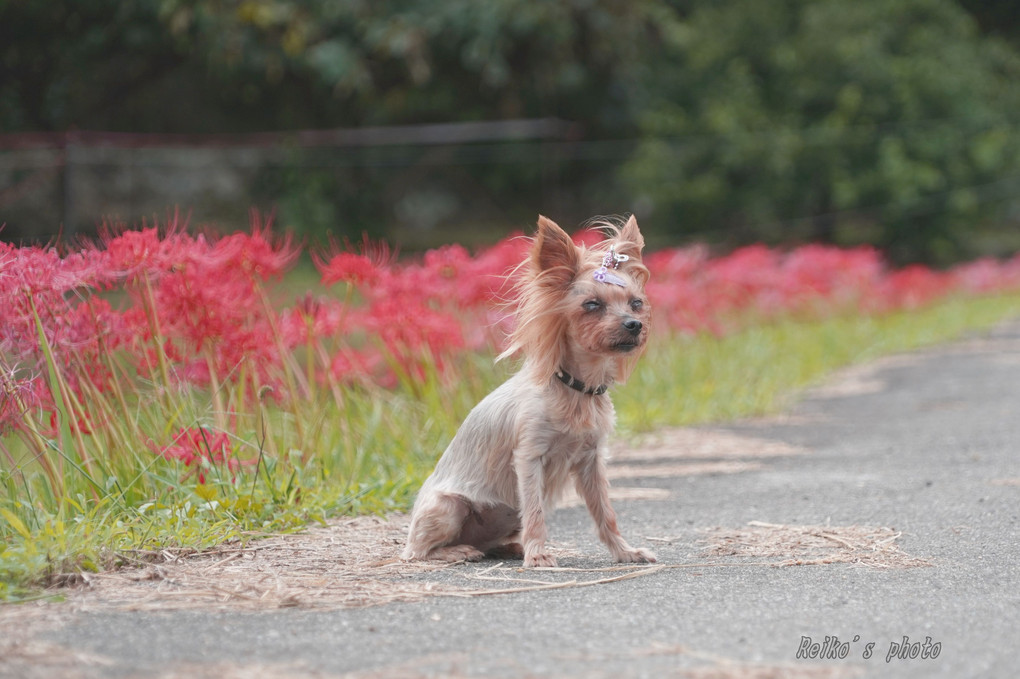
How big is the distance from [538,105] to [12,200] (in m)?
8.94

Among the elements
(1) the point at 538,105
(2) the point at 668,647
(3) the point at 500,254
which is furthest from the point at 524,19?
(2) the point at 668,647

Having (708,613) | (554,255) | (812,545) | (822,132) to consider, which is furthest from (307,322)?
(822,132)

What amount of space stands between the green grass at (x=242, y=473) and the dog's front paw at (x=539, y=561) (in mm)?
1107

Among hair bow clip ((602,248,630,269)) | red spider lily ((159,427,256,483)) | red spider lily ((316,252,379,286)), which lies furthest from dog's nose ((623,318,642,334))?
red spider lily ((159,427,256,483))

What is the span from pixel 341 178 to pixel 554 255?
14.1m

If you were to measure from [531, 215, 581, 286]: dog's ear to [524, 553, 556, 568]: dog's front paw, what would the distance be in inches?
40.5

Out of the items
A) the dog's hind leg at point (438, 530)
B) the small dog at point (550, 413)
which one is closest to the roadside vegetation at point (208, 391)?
the dog's hind leg at point (438, 530)

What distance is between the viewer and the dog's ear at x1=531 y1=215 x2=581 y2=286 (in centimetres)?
432

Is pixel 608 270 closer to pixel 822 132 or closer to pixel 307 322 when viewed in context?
pixel 307 322

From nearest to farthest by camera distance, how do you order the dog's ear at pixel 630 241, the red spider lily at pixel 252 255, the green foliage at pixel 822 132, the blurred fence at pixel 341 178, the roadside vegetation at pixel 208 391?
the roadside vegetation at pixel 208 391 → the dog's ear at pixel 630 241 → the red spider lily at pixel 252 255 → the blurred fence at pixel 341 178 → the green foliage at pixel 822 132

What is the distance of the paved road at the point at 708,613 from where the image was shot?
116 inches

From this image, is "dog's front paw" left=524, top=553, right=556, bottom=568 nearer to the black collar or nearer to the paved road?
the paved road

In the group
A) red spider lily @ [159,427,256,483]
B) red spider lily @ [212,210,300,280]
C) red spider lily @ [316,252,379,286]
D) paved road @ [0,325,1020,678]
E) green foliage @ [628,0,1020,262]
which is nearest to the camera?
paved road @ [0,325,1020,678]

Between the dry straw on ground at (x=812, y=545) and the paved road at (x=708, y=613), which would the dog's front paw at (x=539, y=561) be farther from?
the dry straw on ground at (x=812, y=545)
